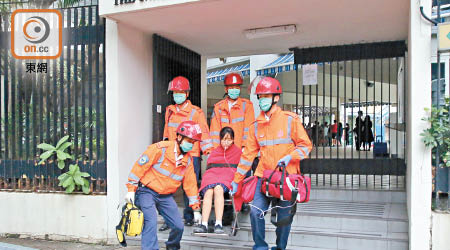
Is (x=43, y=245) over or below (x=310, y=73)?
below

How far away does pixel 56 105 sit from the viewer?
618 cm

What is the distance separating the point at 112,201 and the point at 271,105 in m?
2.81

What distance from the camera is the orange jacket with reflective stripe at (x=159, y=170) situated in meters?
4.29

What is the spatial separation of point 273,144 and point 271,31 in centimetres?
237

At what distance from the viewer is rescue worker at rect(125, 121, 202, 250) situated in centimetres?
430

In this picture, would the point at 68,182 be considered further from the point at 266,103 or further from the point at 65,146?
the point at 266,103

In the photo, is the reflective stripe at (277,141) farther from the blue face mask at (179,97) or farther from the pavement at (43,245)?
the pavement at (43,245)

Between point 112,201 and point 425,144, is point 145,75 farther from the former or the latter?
point 425,144

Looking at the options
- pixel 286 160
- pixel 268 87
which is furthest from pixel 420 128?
pixel 268 87

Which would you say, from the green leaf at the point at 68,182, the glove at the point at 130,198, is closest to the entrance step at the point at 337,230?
the glove at the point at 130,198

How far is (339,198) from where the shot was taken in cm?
615

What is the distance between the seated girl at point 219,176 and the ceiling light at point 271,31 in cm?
189

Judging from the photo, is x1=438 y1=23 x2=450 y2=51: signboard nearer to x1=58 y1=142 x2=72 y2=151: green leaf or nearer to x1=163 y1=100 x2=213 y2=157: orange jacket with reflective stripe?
x1=163 y1=100 x2=213 y2=157: orange jacket with reflective stripe

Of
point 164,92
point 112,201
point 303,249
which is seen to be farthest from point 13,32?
point 303,249
